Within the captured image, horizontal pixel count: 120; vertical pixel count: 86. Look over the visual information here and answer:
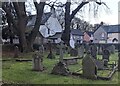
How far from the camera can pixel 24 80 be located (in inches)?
388

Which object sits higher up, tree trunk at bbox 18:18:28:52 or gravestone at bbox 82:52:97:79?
tree trunk at bbox 18:18:28:52

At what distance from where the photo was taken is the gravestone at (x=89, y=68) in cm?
1077

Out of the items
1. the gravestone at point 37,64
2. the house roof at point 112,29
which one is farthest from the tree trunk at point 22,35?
the house roof at point 112,29

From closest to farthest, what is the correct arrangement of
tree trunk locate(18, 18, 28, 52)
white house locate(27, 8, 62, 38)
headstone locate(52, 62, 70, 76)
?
headstone locate(52, 62, 70, 76)
tree trunk locate(18, 18, 28, 52)
white house locate(27, 8, 62, 38)

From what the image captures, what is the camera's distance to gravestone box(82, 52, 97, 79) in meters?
10.8

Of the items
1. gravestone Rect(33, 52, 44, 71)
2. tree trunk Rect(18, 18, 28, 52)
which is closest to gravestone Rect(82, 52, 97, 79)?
gravestone Rect(33, 52, 44, 71)

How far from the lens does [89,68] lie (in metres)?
10.8

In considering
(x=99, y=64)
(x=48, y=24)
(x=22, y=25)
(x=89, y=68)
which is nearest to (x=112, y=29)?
(x=48, y=24)

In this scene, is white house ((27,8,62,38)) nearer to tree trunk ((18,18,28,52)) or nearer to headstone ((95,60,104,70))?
tree trunk ((18,18,28,52))

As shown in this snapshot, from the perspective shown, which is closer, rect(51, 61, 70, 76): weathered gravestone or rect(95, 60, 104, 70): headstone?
rect(51, 61, 70, 76): weathered gravestone

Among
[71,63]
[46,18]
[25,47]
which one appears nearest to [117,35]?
[46,18]

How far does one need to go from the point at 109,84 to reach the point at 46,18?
46.8 m

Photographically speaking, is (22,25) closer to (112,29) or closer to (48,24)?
(48,24)

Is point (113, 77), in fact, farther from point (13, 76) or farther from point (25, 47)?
point (25, 47)
